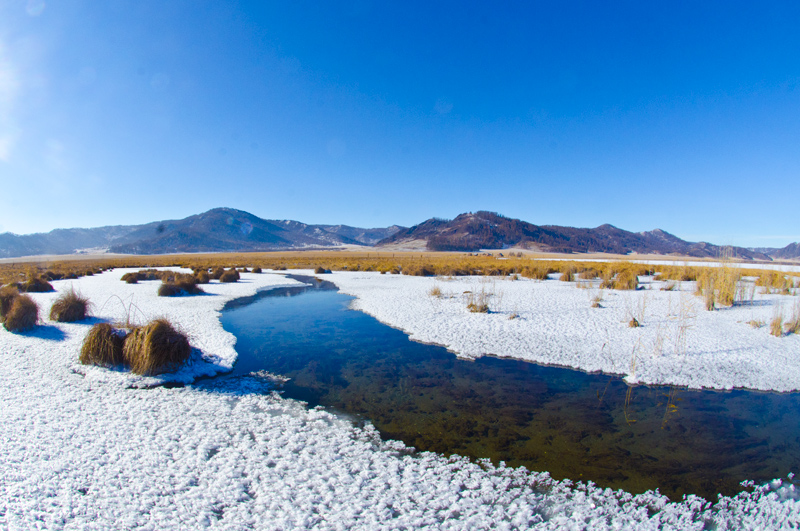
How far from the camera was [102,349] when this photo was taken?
696cm

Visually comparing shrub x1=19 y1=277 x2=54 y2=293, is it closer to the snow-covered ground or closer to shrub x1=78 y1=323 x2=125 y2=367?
shrub x1=78 y1=323 x2=125 y2=367

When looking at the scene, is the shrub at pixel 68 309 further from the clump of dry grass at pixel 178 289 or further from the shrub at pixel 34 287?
the shrub at pixel 34 287

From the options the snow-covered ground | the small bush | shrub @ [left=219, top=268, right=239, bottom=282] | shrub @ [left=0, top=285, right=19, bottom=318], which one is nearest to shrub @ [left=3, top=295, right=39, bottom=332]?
shrub @ [left=0, top=285, right=19, bottom=318]

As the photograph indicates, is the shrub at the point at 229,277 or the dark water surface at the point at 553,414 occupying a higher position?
the shrub at the point at 229,277

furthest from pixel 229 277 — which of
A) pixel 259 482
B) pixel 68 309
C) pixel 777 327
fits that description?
pixel 777 327

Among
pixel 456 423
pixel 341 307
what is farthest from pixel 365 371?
pixel 341 307

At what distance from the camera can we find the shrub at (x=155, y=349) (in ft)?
22.1

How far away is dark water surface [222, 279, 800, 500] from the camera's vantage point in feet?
14.1

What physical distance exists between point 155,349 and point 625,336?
11116 millimetres

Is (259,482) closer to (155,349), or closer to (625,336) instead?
(155,349)

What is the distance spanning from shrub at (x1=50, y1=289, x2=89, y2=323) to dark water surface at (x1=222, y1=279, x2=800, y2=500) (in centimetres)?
576

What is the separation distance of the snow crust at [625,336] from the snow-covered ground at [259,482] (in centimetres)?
392

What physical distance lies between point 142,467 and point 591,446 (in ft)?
17.7

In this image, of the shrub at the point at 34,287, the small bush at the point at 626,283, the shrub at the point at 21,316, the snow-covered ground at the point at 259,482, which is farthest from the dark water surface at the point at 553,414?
the shrub at the point at 34,287
